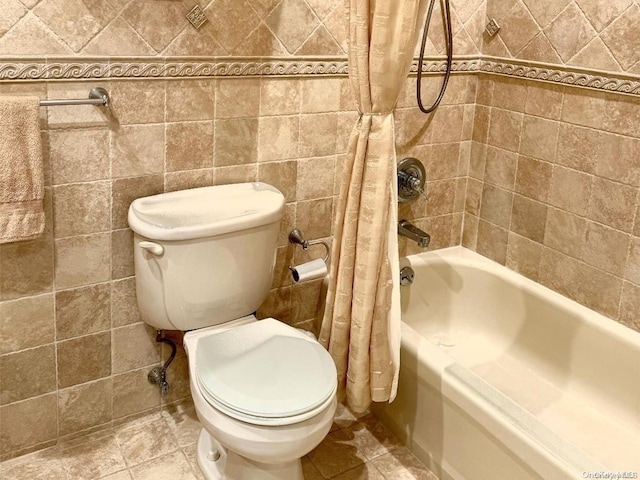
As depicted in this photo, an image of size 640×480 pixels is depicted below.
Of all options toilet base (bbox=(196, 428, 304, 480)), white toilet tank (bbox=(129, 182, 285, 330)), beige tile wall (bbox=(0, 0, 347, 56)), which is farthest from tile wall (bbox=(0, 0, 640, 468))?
toilet base (bbox=(196, 428, 304, 480))

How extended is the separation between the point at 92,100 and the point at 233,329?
0.78m

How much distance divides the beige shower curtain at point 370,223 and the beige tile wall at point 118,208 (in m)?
0.39

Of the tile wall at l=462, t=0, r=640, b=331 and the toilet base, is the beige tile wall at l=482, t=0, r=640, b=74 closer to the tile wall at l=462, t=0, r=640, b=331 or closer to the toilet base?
the tile wall at l=462, t=0, r=640, b=331

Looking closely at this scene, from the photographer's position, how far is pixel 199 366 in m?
1.82

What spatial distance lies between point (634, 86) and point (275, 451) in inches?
60.8

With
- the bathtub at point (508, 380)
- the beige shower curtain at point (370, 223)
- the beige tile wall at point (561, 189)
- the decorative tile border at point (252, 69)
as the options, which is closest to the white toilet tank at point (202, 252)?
the beige shower curtain at point (370, 223)

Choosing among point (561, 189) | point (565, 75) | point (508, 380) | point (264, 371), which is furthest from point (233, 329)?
point (565, 75)

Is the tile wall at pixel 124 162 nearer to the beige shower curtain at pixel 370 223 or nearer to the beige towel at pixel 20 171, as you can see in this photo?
the beige towel at pixel 20 171

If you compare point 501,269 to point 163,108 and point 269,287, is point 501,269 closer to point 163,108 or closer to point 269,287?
point 269,287

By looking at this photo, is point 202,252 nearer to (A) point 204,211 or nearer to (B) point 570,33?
(A) point 204,211

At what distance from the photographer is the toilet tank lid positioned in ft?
6.24

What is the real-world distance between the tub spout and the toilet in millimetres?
582

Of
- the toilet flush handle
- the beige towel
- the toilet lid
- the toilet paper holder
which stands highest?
the beige towel

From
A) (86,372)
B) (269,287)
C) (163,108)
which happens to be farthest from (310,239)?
(86,372)
